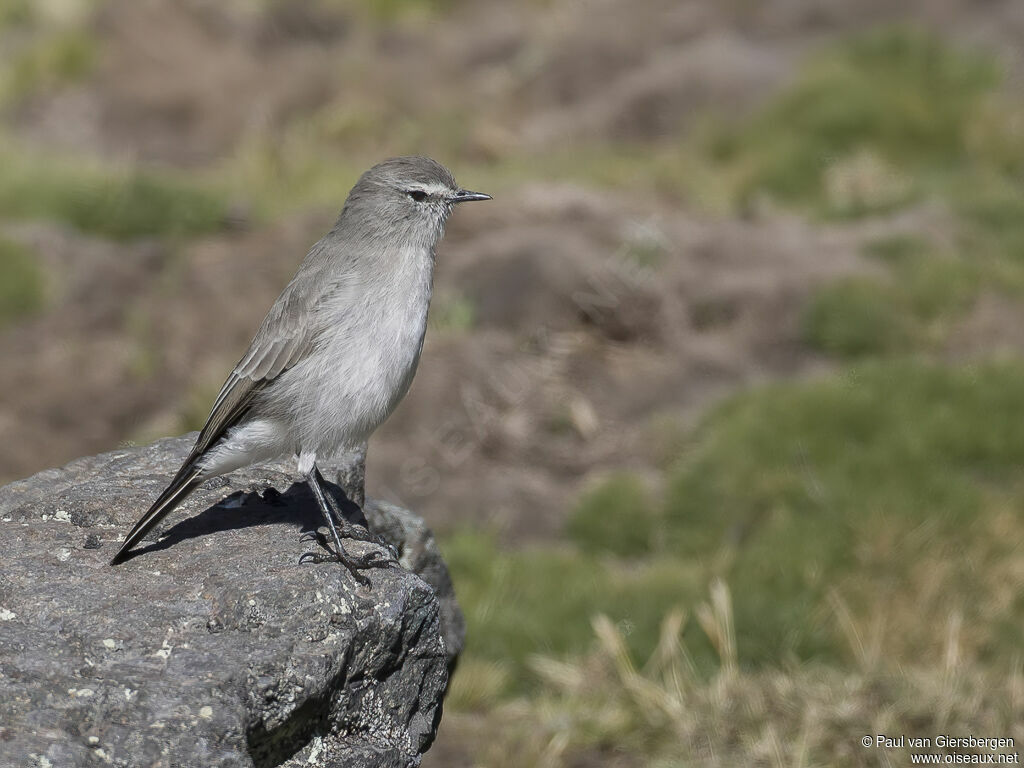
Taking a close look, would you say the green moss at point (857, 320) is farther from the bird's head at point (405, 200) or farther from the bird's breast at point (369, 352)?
the bird's breast at point (369, 352)

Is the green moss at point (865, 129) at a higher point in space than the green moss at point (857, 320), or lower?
higher

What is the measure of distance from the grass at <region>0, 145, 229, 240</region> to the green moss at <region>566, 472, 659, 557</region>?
7.69 m

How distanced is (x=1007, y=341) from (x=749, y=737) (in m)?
6.52

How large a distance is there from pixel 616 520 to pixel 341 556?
5.72 metres

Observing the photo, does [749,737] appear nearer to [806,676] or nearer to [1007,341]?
[806,676]

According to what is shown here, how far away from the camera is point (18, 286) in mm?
14195

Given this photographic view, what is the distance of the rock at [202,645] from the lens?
3707 mm

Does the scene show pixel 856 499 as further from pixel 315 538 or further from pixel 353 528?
pixel 315 538

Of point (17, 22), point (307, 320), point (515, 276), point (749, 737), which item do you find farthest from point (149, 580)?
point (17, 22)

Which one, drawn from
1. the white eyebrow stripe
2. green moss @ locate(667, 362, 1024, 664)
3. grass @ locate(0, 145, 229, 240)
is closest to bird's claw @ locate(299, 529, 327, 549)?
the white eyebrow stripe

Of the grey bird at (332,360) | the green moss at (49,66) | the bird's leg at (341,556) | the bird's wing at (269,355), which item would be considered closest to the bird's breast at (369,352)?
the grey bird at (332,360)

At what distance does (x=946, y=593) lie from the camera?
8711 millimetres

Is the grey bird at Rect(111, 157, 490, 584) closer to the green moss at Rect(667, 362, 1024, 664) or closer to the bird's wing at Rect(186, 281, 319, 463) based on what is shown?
the bird's wing at Rect(186, 281, 319, 463)

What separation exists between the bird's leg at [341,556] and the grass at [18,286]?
10.1 metres
